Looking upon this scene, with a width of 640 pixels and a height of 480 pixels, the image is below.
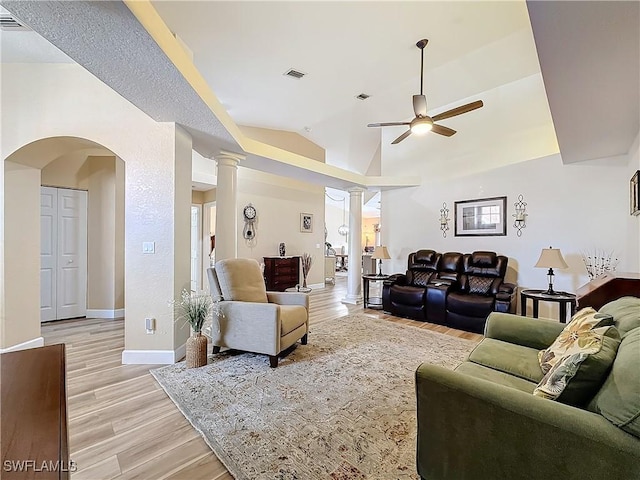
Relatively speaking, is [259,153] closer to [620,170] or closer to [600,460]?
[600,460]

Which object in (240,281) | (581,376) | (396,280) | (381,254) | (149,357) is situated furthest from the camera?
(381,254)

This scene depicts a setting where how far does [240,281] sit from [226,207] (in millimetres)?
1304

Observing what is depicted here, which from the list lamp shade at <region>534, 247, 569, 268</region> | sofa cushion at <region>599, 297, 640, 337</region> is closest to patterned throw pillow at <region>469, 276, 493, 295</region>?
lamp shade at <region>534, 247, 569, 268</region>

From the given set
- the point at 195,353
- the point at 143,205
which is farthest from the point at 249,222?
the point at 195,353

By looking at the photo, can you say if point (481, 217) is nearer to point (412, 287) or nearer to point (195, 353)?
point (412, 287)

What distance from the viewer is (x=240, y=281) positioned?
3.22 m

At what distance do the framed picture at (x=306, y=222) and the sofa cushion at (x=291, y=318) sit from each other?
4.34 m

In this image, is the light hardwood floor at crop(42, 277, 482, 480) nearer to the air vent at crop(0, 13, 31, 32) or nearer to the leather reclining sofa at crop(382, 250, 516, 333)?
the air vent at crop(0, 13, 31, 32)

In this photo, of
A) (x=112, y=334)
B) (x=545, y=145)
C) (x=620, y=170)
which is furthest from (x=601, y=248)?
(x=112, y=334)

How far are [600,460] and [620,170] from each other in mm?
4237

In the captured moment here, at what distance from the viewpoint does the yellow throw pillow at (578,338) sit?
4.56ft

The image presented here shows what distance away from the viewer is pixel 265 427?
A: 192 centimetres

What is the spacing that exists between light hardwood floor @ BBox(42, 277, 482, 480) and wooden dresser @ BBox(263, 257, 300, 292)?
341 cm

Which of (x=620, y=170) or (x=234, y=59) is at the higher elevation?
(x=234, y=59)
